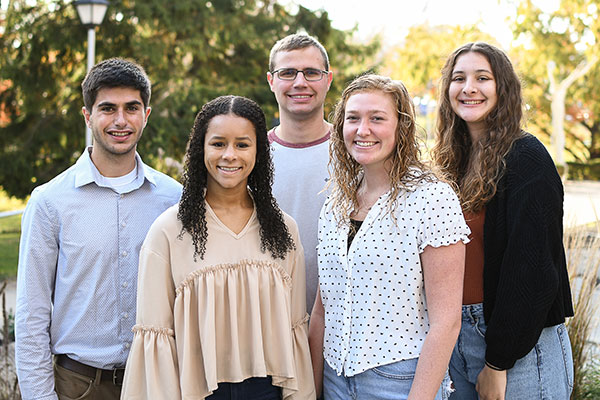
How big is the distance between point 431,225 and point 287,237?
1.93ft

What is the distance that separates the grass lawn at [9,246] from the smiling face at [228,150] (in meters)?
7.31

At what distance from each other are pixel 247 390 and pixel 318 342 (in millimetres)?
350

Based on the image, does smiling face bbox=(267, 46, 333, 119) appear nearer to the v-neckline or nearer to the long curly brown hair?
the long curly brown hair

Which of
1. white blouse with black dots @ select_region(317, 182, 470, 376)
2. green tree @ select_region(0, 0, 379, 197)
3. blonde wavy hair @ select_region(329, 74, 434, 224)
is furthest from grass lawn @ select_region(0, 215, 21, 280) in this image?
white blouse with black dots @ select_region(317, 182, 470, 376)

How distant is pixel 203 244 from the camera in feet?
7.36

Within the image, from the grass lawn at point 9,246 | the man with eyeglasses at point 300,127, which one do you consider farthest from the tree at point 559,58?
the man with eyeglasses at point 300,127

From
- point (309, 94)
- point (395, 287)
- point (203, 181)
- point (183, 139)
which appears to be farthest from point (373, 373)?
point (183, 139)

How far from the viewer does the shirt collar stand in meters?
2.54

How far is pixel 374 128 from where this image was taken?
221cm

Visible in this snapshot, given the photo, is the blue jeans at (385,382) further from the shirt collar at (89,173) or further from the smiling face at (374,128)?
the shirt collar at (89,173)

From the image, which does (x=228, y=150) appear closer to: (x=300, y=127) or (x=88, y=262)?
(x=88, y=262)

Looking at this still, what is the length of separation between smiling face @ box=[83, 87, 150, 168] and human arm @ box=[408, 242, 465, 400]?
1331mm

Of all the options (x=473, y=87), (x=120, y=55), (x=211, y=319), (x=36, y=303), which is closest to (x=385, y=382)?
(x=211, y=319)

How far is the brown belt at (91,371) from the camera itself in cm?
251
